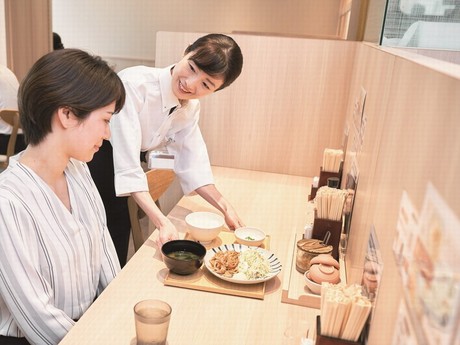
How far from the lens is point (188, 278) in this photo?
1.20 m

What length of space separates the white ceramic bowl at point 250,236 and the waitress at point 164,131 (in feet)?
0.34

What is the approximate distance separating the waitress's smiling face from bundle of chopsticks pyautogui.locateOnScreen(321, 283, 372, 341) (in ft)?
2.84

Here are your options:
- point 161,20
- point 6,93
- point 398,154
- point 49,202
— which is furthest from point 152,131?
point 161,20

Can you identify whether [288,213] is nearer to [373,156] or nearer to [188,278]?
[188,278]

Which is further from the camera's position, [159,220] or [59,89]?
[159,220]

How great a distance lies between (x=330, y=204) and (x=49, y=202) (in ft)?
2.34

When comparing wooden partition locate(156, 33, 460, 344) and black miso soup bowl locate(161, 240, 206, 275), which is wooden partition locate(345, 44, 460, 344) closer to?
wooden partition locate(156, 33, 460, 344)

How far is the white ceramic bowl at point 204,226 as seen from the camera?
1392 millimetres

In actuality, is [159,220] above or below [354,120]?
Result: below

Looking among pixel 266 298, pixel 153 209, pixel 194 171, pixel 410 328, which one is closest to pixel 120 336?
pixel 266 298

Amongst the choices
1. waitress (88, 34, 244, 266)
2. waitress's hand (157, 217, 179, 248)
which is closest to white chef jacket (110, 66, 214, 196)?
waitress (88, 34, 244, 266)

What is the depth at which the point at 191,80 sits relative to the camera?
1.47 meters

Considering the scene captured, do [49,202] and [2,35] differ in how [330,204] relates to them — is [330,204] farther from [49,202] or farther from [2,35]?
[2,35]

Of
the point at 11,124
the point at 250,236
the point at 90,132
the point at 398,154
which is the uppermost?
the point at 398,154
